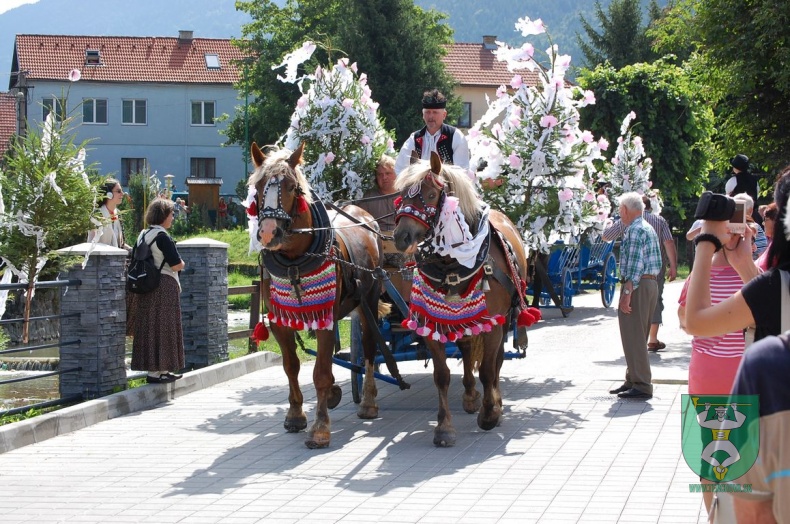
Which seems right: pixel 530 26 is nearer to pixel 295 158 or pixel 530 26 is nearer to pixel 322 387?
pixel 295 158

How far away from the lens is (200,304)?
12242 mm

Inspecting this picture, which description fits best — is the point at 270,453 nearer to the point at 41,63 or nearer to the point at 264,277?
the point at 264,277

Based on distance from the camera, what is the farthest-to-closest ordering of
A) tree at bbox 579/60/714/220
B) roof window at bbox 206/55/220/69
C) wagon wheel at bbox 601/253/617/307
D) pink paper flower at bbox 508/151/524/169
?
roof window at bbox 206/55/220/69, tree at bbox 579/60/714/220, wagon wheel at bbox 601/253/617/307, pink paper flower at bbox 508/151/524/169

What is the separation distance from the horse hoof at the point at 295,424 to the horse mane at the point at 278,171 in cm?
184

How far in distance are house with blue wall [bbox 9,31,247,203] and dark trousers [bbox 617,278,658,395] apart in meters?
54.0

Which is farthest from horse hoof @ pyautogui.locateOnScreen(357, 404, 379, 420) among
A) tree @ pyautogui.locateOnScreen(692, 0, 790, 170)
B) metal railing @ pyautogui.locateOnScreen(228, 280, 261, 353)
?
tree @ pyautogui.locateOnScreen(692, 0, 790, 170)

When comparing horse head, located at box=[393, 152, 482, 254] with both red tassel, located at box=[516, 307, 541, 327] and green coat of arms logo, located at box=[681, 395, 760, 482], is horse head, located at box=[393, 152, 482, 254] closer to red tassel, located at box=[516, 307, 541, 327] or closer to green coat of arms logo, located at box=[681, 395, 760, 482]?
red tassel, located at box=[516, 307, 541, 327]

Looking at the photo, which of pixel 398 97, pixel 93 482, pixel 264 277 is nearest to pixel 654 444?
pixel 264 277

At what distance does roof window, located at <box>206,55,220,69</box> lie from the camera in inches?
2628

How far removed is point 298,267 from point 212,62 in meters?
60.8

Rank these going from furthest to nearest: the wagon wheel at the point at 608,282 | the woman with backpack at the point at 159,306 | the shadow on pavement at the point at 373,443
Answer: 1. the wagon wheel at the point at 608,282
2. the woman with backpack at the point at 159,306
3. the shadow on pavement at the point at 373,443

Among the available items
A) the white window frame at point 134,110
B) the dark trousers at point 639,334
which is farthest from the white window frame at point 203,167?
the dark trousers at point 639,334

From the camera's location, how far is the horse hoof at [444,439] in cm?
828

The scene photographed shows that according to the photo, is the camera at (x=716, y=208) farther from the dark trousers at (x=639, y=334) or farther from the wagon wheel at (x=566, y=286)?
the wagon wheel at (x=566, y=286)
